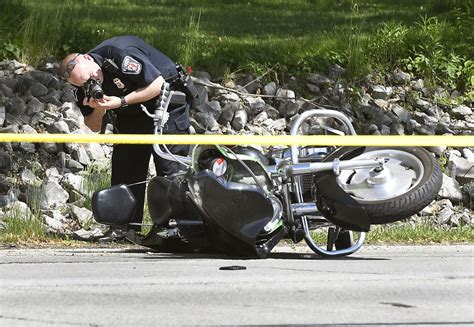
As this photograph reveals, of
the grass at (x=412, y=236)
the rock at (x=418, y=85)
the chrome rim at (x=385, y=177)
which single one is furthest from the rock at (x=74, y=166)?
the chrome rim at (x=385, y=177)

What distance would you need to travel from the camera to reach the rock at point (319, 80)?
47.8 feet

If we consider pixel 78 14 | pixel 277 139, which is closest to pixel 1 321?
pixel 277 139

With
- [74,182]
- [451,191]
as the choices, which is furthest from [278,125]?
[74,182]

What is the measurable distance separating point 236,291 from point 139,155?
3161 mm

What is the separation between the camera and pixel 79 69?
9.13 metres

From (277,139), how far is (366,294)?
147cm

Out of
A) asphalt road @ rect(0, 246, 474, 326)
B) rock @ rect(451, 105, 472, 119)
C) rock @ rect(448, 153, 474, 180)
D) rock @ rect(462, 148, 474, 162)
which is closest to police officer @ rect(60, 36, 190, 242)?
asphalt road @ rect(0, 246, 474, 326)

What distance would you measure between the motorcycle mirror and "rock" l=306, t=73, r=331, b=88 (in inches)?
229

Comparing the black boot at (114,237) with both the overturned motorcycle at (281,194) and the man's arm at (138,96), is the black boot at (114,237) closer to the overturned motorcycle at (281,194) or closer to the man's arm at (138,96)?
the overturned motorcycle at (281,194)

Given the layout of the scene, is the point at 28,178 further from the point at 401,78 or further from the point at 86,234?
the point at 401,78

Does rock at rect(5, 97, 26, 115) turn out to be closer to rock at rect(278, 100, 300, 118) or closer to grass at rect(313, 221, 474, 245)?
rock at rect(278, 100, 300, 118)

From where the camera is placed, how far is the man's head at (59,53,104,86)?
9109 millimetres

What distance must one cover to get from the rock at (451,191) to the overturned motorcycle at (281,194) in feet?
13.6

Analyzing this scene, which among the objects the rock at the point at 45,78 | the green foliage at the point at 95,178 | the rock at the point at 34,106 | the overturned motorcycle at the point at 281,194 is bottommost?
the green foliage at the point at 95,178
